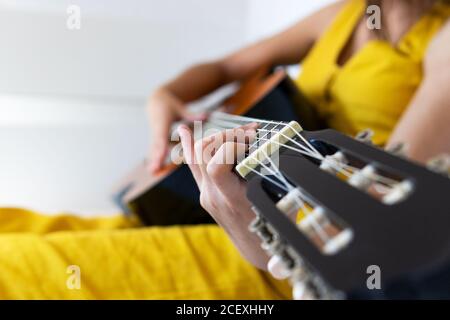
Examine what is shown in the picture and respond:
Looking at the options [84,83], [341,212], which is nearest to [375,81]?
[341,212]

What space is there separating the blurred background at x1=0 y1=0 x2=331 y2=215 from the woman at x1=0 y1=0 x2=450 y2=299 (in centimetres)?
59

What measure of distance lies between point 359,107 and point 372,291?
0.55 meters

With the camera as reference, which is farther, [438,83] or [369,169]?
[438,83]

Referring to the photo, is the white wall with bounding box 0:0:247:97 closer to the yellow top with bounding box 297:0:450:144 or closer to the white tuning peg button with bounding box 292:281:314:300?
the yellow top with bounding box 297:0:450:144

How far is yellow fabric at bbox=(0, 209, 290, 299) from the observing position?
1.77ft

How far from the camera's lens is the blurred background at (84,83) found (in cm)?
135

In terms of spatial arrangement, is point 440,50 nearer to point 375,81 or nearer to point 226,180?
point 375,81

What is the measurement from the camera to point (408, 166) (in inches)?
10.4

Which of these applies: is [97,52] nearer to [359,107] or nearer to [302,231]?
[359,107]

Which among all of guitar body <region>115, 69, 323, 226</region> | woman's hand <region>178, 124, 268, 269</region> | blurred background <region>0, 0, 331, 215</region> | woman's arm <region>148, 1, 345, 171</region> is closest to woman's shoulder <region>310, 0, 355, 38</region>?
woman's arm <region>148, 1, 345, 171</region>

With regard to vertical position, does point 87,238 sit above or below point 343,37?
below

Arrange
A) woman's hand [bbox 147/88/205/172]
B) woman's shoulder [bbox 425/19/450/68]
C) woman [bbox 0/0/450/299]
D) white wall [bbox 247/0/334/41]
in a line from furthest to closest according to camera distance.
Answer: white wall [bbox 247/0/334/41] < woman's hand [bbox 147/88/205/172] < woman's shoulder [bbox 425/19/450/68] < woman [bbox 0/0/450/299]
